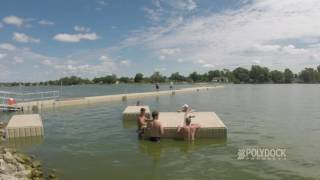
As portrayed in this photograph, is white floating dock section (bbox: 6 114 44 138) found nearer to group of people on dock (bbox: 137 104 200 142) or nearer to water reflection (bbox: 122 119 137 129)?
group of people on dock (bbox: 137 104 200 142)

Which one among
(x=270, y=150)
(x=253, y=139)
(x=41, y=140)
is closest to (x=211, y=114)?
(x=253, y=139)

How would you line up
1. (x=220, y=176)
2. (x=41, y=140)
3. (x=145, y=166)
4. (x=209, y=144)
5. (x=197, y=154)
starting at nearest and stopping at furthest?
(x=220, y=176), (x=145, y=166), (x=197, y=154), (x=209, y=144), (x=41, y=140)

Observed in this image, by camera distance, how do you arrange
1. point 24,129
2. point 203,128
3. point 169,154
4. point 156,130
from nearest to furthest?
point 169,154 < point 156,130 < point 203,128 < point 24,129

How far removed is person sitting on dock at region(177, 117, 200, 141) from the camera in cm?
1933

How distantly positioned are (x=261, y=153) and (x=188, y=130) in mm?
3771

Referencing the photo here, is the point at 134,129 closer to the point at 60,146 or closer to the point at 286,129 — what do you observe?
the point at 60,146

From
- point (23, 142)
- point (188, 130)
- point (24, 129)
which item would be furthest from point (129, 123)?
point (23, 142)

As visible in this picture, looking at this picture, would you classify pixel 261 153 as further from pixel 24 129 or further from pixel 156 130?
pixel 24 129

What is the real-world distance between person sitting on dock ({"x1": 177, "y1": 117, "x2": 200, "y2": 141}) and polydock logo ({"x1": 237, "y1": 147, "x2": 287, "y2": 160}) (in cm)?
265

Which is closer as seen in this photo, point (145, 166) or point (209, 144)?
point (145, 166)

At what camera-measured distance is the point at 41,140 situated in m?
20.4

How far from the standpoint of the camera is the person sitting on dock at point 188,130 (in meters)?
19.3

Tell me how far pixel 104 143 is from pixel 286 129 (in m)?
11.5

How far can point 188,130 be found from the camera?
762 inches
